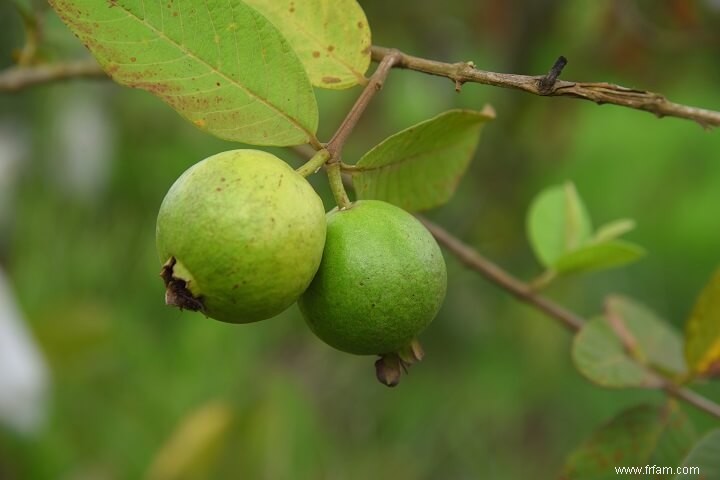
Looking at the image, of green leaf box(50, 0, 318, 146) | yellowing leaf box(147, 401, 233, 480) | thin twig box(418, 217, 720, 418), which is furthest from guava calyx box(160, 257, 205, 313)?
yellowing leaf box(147, 401, 233, 480)

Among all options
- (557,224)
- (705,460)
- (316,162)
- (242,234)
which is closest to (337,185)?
(316,162)

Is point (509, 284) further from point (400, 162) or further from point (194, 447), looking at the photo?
point (194, 447)

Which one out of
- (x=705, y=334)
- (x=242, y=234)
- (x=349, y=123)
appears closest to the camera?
(x=242, y=234)

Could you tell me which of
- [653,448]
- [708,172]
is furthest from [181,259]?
[708,172]

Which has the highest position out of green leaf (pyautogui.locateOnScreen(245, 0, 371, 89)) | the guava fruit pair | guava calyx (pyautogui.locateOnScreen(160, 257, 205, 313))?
green leaf (pyautogui.locateOnScreen(245, 0, 371, 89))

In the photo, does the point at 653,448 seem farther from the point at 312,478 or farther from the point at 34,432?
the point at 34,432

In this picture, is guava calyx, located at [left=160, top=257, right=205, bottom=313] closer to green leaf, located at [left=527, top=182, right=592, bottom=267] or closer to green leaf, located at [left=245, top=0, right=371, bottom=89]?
green leaf, located at [left=245, top=0, right=371, bottom=89]
